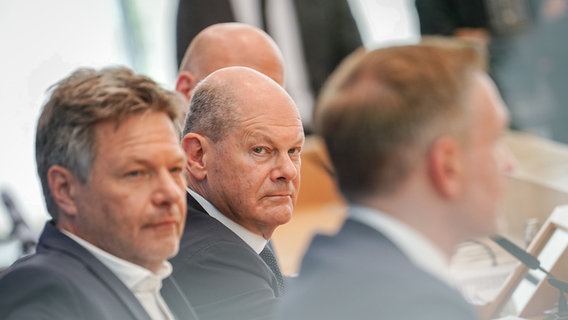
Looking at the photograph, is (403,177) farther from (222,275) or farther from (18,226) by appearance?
(18,226)

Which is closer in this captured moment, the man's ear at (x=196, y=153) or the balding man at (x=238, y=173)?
the balding man at (x=238, y=173)

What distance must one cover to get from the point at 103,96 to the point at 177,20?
2603mm

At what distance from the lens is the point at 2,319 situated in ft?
5.44

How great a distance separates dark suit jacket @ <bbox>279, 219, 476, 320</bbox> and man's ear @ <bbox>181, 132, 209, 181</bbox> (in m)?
0.75

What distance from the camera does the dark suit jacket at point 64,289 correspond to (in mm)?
1656

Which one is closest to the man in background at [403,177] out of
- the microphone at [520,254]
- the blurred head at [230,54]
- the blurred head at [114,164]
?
the blurred head at [114,164]

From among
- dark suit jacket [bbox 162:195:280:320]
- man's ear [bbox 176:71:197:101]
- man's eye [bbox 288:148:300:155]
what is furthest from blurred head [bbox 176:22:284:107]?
dark suit jacket [bbox 162:195:280:320]

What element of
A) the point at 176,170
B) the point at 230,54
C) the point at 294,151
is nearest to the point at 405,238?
the point at 176,170

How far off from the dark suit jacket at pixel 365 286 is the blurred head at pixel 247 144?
697 mm

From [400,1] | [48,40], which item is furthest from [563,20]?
[48,40]

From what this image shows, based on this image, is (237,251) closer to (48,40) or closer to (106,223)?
(106,223)

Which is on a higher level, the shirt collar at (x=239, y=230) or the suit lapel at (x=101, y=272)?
the suit lapel at (x=101, y=272)

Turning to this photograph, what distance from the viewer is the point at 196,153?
219 centimetres

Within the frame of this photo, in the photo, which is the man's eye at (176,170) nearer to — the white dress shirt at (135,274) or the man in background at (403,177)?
the white dress shirt at (135,274)
